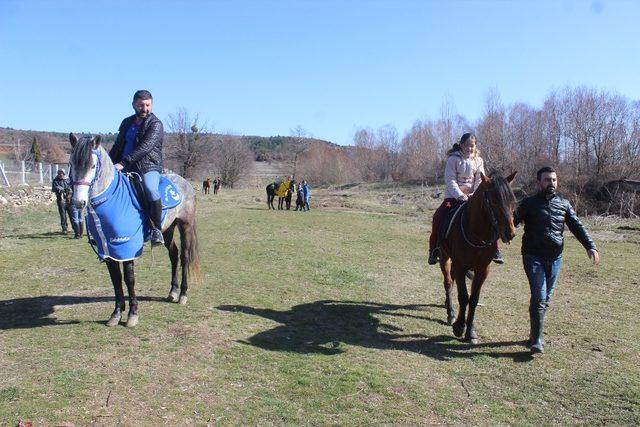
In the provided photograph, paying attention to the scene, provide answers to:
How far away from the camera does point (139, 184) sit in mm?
5766

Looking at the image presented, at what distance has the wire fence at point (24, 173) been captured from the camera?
23.4m

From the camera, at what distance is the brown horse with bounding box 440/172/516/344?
529 cm

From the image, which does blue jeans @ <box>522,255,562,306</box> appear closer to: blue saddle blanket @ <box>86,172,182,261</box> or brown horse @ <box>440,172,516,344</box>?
brown horse @ <box>440,172,516,344</box>

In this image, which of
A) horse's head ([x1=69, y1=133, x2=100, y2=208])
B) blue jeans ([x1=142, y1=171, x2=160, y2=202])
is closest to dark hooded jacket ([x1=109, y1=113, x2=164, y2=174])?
blue jeans ([x1=142, y1=171, x2=160, y2=202])

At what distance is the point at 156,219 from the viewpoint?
19.2 feet

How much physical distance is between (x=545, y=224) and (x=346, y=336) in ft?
8.86

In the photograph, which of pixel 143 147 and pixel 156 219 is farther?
pixel 156 219

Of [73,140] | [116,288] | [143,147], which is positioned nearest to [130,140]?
[143,147]

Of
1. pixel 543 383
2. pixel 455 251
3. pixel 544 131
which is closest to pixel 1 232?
pixel 455 251

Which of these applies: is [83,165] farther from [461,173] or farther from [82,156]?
[461,173]

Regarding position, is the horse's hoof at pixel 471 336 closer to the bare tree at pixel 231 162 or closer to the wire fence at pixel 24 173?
the wire fence at pixel 24 173

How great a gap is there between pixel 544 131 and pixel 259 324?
123 feet

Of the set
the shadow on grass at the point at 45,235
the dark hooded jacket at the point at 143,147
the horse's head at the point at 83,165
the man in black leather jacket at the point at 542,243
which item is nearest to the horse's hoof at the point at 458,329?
the man in black leather jacket at the point at 542,243

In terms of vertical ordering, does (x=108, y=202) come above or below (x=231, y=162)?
below
